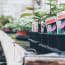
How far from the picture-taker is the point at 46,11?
8.85 m

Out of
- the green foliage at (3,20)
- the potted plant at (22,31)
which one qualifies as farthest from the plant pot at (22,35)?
the green foliage at (3,20)

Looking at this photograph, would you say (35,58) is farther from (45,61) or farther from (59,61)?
(59,61)

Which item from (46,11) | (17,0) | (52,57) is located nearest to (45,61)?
(52,57)

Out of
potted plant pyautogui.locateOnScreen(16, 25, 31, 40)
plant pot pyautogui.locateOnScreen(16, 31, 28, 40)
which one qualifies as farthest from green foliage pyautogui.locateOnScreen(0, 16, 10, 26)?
plant pot pyautogui.locateOnScreen(16, 31, 28, 40)

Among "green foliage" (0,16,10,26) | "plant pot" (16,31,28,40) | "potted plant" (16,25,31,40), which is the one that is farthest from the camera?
"green foliage" (0,16,10,26)

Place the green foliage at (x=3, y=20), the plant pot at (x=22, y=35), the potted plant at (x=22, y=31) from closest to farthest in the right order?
1. the plant pot at (x=22, y=35)
2. the potted plant at (x=22, y=31)
3. the green foliage at (x=3, y=20)

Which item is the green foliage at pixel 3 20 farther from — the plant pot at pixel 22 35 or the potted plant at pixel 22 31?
the plant pot at pixel 22 35

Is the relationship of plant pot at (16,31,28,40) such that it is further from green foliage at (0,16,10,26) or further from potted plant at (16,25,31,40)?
green foliage at (0,16,10,26)

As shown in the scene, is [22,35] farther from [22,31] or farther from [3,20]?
[3,20]

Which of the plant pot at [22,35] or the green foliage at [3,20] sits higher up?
the plant pot at [22,35]

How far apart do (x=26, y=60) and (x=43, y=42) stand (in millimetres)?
2138

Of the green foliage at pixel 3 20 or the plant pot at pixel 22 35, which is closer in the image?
the plant pot at pixel 22 35

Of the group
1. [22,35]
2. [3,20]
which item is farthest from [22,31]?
[3,20]

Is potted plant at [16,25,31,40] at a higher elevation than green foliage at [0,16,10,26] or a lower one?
higher
